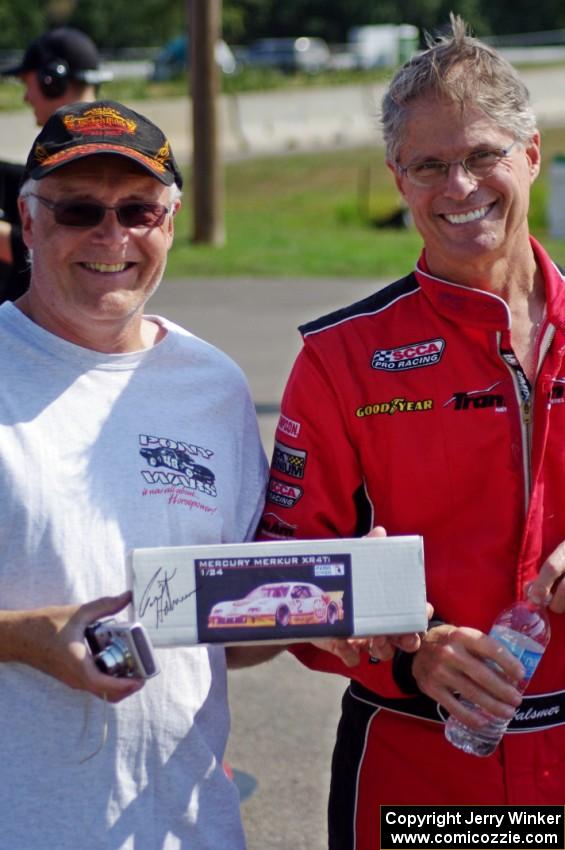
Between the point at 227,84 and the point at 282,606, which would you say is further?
the point at 227,84

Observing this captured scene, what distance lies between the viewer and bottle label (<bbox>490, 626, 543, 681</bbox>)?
8.59ft

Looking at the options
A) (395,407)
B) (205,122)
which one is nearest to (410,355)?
(395,407)

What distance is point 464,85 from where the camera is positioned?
2768mm

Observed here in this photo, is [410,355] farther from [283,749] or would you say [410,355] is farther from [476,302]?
[283,749]

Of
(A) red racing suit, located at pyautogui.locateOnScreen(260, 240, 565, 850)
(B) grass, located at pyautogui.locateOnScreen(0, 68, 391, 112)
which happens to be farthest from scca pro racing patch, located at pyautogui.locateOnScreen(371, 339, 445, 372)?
(B) grass, located at pyautogui.locateOnScreen(0, 68, 391, 112)

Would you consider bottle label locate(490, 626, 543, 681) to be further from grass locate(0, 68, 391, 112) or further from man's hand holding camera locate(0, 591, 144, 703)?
grass locate(0, 68, 391, 112)

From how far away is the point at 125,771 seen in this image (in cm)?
258

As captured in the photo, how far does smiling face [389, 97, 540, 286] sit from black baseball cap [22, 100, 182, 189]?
52 centimetres

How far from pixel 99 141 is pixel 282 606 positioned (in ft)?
3.25

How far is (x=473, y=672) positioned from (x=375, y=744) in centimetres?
41

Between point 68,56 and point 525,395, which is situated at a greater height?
point 525,395

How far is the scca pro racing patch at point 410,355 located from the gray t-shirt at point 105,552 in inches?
14.1

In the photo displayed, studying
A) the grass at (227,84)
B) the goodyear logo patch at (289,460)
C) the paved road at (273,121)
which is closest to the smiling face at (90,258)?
the goodyear logo patch at (289,460)

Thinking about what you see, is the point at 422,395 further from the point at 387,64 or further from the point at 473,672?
the point at 387,64
